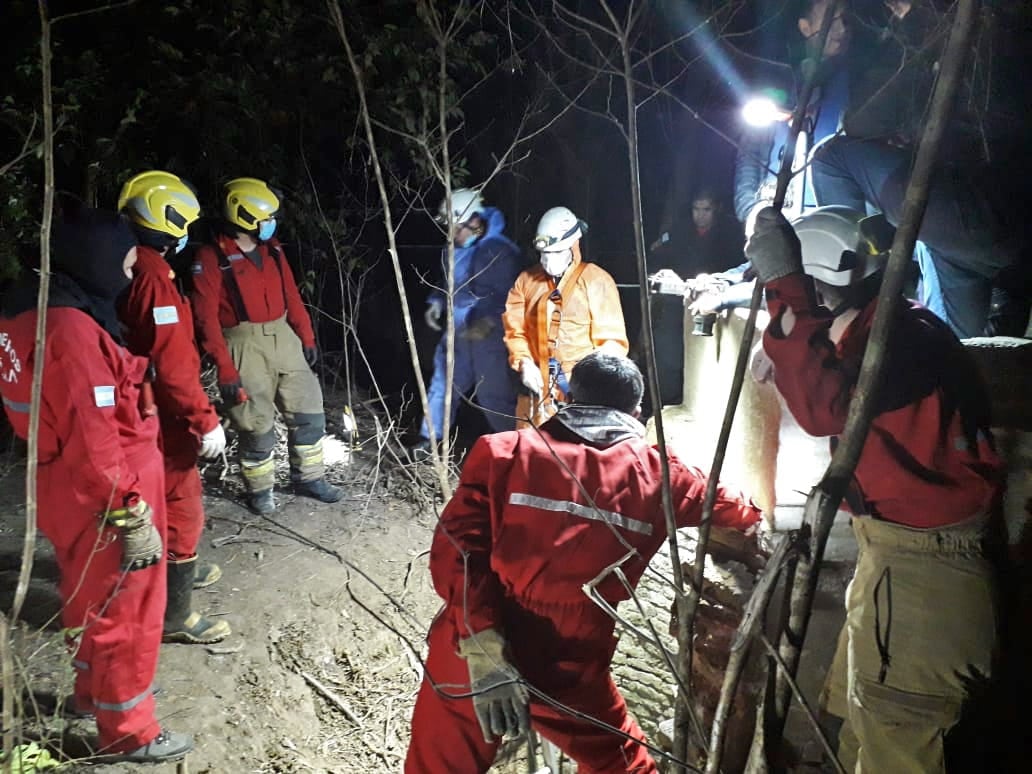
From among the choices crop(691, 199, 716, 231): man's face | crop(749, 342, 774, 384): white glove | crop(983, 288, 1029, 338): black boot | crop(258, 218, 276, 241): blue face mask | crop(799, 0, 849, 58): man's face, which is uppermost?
crop(799, 0, 849, 58): man's face

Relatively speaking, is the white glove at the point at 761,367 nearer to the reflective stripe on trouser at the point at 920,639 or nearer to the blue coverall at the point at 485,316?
the reflective stripe on trouser at the point at 920,639

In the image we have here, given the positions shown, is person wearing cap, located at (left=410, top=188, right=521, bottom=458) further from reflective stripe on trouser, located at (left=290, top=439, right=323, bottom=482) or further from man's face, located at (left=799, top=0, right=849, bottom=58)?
man's face, located at (left=799, top=0, right=849, bottom=58)

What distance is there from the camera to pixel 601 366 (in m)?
2.59

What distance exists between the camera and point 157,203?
3561mm

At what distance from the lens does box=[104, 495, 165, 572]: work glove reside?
2.74m

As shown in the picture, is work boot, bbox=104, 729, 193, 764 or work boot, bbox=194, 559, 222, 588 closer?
work boot, bbox=104, 729, 193, 764

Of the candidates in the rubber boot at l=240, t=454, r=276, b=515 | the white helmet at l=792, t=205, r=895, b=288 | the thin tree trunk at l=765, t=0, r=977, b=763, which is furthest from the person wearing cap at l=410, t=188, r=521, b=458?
the thin tree trunk at l=765, t=0, r=977, b=763

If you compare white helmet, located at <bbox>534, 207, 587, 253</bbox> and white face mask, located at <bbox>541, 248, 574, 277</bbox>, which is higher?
white helmet, located at <bbox>534, 207, 587, 253</bbox>

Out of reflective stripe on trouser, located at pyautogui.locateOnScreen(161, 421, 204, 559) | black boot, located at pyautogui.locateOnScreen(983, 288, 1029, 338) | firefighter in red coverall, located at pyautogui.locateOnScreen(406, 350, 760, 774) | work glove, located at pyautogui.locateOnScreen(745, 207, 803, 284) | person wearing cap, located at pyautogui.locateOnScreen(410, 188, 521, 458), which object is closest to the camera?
work glove, located at pyautogui.locateOnScreen(745, 207, 803, 284)

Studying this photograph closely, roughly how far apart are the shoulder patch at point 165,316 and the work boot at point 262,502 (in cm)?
203

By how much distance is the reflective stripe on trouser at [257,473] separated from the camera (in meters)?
5.26

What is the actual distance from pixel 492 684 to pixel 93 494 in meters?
1.77

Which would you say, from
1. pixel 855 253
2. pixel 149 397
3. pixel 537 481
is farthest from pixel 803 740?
pixel 149 397

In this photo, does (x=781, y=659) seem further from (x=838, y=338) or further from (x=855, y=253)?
(x=855, y=253)
